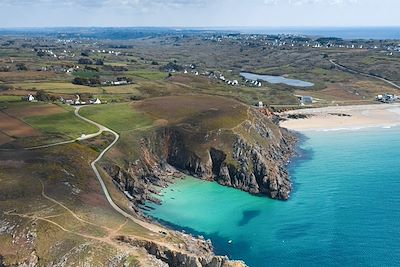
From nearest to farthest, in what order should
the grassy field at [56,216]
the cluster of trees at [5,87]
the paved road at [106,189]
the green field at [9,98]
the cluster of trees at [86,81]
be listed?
the grassy field at [56,216], the paved road at [106,189], the green field at [9,98], the cluster of trees at [5,87], the cluster of trees at [86,81]

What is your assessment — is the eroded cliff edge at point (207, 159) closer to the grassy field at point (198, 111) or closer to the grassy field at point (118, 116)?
the grassy field at point (198, 111)

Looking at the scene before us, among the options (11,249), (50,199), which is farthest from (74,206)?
(11,249)

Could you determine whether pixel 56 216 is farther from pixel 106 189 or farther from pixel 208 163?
pixel 208 163

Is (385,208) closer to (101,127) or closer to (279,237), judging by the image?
(279,237)

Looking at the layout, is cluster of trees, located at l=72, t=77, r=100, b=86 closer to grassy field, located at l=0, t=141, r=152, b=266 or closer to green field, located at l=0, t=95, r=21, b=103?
green field, located at l=0, t=95, r=21, b=103

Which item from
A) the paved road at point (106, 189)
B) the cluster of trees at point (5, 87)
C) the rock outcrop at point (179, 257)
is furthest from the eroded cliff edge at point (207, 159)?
the cluster of trees at point (5, 87)

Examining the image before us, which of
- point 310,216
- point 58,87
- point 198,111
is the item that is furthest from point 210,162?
point 58,87
